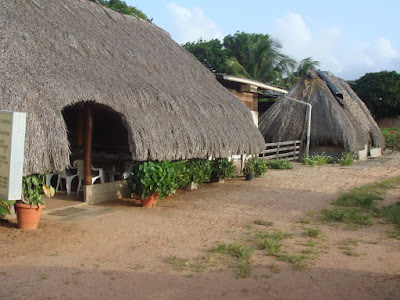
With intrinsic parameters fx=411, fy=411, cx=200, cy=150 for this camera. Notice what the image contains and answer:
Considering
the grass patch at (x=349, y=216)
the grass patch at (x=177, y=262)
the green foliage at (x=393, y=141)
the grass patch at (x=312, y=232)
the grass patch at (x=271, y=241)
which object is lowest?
the grass patch at (x=177, y=262)

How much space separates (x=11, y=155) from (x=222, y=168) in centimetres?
849

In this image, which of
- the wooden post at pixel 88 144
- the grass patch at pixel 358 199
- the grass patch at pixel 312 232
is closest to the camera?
the grass patch at pixel 312 232

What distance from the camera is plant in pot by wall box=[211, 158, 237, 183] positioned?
12.1 meters

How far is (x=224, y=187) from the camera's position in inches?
460

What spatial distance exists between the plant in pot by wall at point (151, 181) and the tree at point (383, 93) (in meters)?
31.7

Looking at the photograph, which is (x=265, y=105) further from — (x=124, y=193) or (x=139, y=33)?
(x=124, y=193)

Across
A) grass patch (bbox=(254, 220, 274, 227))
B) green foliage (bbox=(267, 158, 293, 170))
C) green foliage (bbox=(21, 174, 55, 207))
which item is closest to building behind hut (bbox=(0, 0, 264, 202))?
green foliage (bbox=(21, 174, 55, 207))

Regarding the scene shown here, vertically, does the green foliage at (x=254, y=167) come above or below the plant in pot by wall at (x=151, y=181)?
above

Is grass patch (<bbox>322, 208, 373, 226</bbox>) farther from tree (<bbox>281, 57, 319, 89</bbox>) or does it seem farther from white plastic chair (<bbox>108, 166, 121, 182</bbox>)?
tree (<bbox>281, 57, 319, 89</bbox>)

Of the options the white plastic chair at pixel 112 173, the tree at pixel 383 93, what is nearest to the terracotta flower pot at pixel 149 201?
the white plastic chair at pixel 112 173

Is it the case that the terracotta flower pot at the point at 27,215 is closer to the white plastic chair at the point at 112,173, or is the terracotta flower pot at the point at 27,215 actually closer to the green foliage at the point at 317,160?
the white plastic chair at the point at 112,173

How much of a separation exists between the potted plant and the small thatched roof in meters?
15.4

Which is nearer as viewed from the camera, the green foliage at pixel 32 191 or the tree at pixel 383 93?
the green foliage at pixel 32 191

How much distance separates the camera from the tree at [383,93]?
36.3 metres
